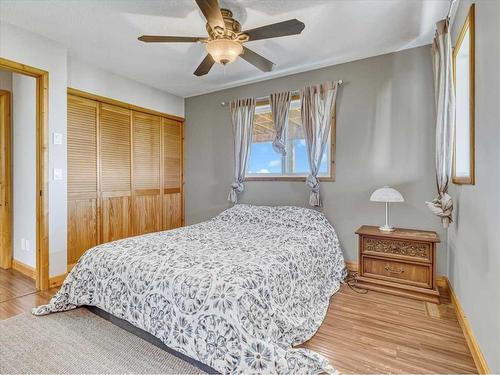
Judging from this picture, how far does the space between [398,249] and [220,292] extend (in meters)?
2.07

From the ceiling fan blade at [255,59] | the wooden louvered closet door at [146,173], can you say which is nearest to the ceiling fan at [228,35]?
the ceiling fan blade at [255,59]

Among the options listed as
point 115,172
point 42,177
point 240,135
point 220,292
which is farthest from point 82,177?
point 220,292

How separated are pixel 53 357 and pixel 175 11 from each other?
2766 millimetres

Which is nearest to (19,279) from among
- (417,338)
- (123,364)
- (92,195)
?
(92,195)

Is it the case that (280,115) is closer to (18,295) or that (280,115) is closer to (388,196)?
(388,196)

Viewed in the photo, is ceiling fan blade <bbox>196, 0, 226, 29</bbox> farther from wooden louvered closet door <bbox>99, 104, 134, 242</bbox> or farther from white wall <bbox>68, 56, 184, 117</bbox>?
wooden louvered closet door <bbox>99, 104, 134, 242</bbox>

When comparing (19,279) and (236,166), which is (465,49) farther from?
(19,279)

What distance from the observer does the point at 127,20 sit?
2.54m

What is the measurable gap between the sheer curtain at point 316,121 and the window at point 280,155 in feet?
0.44

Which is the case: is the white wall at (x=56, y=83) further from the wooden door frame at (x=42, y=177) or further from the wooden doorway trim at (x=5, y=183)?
the wooden doorway trim at (x=5, y=183)

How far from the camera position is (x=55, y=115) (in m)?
2.98

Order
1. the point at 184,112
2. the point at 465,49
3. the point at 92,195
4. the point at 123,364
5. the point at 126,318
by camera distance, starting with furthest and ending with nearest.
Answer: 1. the point at 184,112
2. the point at 92,195
3. the point at 465,49
4. the point at 126,318
5. the point at 123,364

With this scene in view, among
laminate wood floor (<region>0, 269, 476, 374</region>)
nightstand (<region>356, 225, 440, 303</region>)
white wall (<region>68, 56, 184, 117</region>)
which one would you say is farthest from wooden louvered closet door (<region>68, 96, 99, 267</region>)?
nightstand (<region>356, 225, 440, 303</region>)

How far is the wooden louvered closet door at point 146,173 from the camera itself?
4141 millimetres
